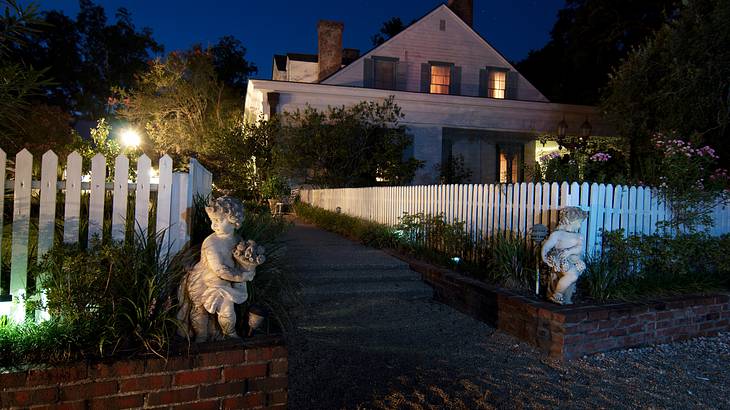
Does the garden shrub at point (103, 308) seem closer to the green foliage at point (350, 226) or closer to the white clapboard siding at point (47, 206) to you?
the white clapboard siding at point (47, 206)

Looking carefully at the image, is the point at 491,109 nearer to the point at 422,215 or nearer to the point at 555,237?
the point at 422,215

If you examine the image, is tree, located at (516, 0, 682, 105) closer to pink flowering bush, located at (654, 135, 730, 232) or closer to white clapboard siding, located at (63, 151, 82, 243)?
pink flowering bush, located at (654, 135, 730, 232)

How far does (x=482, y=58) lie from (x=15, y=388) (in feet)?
63.6

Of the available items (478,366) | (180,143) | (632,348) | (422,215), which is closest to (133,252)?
(478,366)

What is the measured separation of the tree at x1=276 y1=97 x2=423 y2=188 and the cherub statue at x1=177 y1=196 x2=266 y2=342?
38.1 feet

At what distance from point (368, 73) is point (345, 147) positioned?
4817 mm

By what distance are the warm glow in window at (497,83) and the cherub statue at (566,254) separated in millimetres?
15935

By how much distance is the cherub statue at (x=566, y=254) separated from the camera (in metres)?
4.57

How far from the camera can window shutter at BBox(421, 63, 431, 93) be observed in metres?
18.8

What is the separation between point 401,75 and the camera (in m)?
18.8

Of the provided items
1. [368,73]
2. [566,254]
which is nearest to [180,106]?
[368,73]

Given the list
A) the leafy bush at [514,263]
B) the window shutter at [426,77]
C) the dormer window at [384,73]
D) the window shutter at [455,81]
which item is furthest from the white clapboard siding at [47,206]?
the window shutter at [455,81]

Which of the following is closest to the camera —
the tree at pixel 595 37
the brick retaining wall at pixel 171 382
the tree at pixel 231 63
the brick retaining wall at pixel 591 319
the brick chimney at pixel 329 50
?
the brick retaining wall at pixel 171 382

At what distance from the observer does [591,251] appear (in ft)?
18.1
